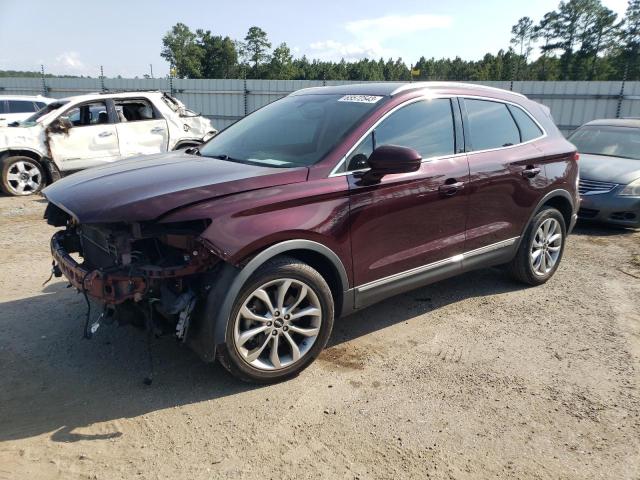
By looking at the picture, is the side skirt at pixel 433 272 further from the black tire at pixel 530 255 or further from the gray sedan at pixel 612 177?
the gray sedan at pixel 612 177

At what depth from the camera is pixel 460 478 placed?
8.19ft

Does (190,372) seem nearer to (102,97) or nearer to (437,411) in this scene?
(437,411)

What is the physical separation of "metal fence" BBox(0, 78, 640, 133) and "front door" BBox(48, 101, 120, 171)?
781 cm

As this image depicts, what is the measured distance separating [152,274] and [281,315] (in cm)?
83

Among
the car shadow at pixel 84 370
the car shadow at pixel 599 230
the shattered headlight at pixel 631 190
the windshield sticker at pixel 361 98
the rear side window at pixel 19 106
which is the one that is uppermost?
A: the windshield sticker at pixel 361 98

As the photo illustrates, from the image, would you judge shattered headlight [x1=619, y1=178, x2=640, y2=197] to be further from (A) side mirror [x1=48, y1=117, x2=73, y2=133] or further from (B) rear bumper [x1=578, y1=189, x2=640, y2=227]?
(A) side mirror [x1=48, y1=117, x2=73, y2=133]

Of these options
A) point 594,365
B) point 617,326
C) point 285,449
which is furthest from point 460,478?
point 617,326

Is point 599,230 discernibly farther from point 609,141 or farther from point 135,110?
point 135,110

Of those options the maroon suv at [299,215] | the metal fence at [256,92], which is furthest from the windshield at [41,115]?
the metal fence at [256,92]

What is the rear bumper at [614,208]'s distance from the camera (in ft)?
23.7

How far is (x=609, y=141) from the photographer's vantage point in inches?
335

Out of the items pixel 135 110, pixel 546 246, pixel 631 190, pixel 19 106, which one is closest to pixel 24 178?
pixel 135 110

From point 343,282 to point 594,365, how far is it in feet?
6.23

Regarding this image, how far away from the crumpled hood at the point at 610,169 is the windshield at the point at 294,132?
529 centimetres
